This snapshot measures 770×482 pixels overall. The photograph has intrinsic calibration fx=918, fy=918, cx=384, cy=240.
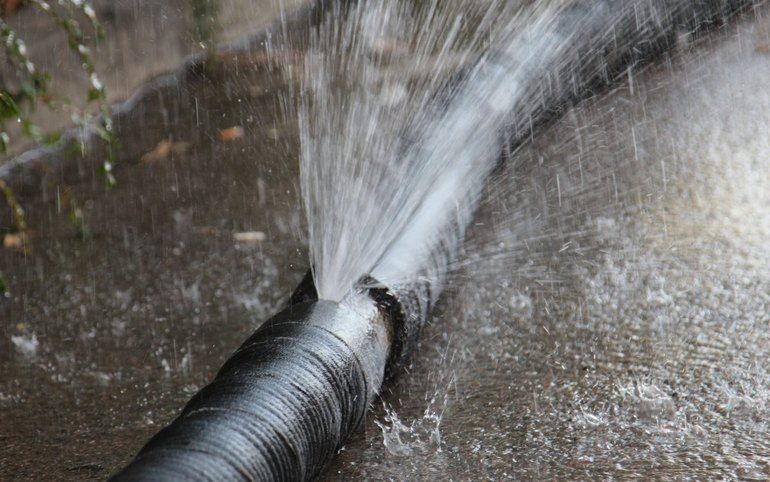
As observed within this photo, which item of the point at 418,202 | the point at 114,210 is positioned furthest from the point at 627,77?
the point at 114,210

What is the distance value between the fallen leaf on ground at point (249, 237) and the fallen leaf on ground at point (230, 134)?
1.04m

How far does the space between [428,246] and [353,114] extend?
7.05ft

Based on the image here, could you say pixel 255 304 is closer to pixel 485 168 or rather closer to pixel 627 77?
pixel 485 168

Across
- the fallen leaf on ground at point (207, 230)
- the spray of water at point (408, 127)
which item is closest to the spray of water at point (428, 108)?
the spray of water at point (408, 127)

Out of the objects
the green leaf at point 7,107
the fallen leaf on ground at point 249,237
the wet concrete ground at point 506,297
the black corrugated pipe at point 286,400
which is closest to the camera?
the black corrugated pipe at point 286,400

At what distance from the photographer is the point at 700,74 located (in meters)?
4.60

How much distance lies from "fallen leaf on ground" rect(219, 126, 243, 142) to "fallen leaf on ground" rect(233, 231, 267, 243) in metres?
1.04

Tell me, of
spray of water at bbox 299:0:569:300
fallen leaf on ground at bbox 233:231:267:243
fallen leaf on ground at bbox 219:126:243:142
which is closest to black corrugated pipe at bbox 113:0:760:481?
spray of water at bbox 299:0:569:300

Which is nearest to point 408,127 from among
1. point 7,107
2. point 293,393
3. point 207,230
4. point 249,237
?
point 249,237

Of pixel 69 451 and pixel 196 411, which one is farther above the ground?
pixel 196 411

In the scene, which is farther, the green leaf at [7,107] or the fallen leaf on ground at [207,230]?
the fallen leaf on ground at [207,230]

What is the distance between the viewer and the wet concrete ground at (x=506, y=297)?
95.2 inches

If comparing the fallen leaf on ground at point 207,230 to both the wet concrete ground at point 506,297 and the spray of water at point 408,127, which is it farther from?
the spray of water at point 408,127

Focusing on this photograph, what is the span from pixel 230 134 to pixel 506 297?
6.92 ft
